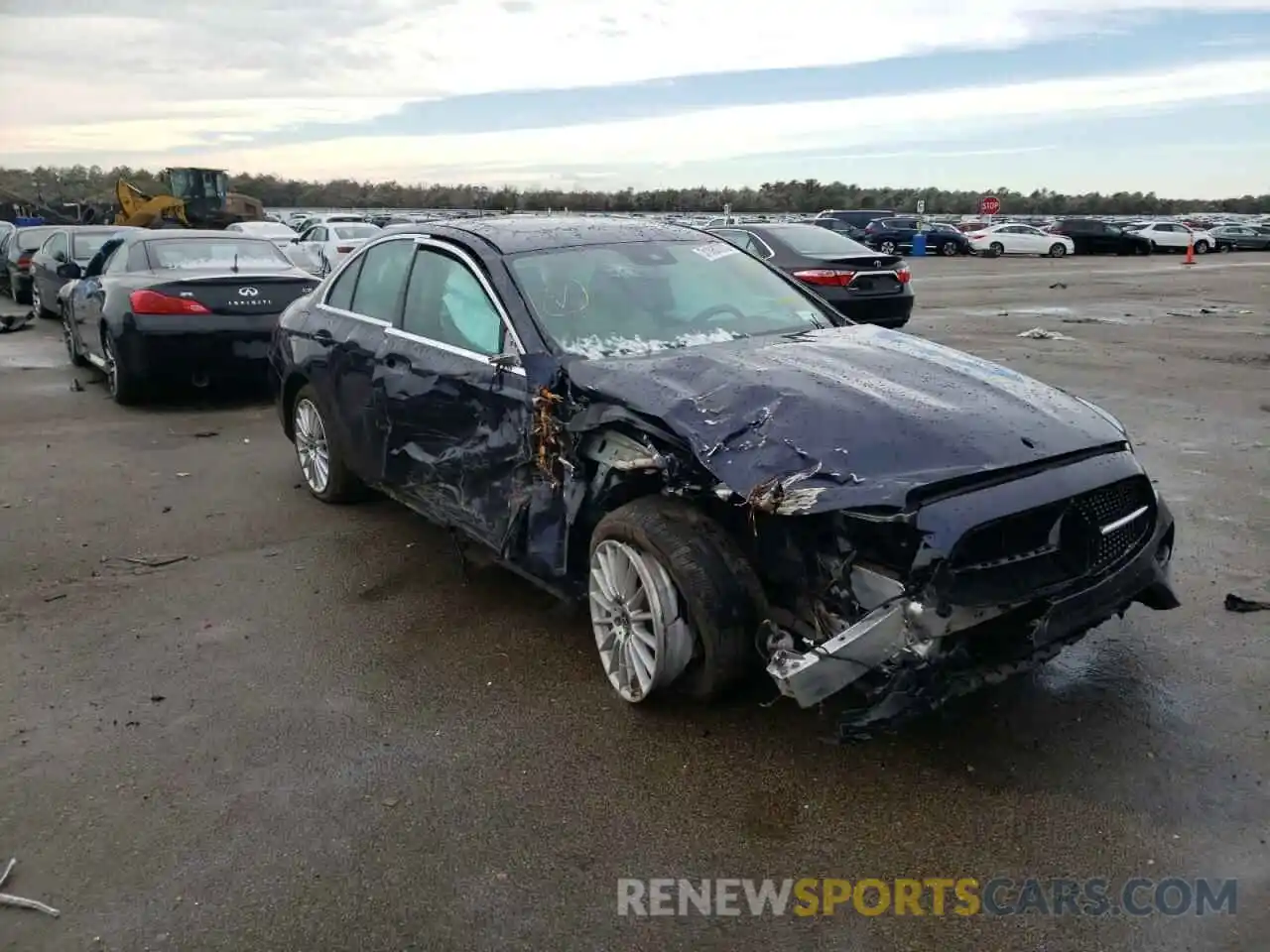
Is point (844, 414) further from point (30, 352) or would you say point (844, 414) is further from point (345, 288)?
point (30, 352)

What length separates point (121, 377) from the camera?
29.8 feet

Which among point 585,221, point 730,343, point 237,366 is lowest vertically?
point 237,366

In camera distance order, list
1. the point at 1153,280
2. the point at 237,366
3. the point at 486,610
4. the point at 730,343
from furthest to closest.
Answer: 1. the point at 1153,280
2. the point at 237,366
3. the point at 486,610
4. the point at 730,343

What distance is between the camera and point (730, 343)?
4.39m

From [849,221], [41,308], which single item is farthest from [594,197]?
[41,308]

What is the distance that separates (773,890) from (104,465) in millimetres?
6337

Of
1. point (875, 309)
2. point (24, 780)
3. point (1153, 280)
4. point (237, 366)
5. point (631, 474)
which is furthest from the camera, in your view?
point (1153, 280)

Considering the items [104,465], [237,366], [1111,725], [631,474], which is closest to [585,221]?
[631,474]

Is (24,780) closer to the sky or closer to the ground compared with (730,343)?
closer to the ground

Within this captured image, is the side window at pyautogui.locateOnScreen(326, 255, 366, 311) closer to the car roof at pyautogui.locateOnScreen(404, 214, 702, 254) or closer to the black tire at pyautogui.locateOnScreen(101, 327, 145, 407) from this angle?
the car roof at pyautogui.locateOnScreen(404, 214, 702, 254)

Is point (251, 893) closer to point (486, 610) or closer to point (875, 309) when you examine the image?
point (486, 610)

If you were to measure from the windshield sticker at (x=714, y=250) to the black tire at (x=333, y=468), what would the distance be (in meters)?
2.32

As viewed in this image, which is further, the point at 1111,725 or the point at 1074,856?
the point at 1111,725

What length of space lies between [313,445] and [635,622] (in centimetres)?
340
